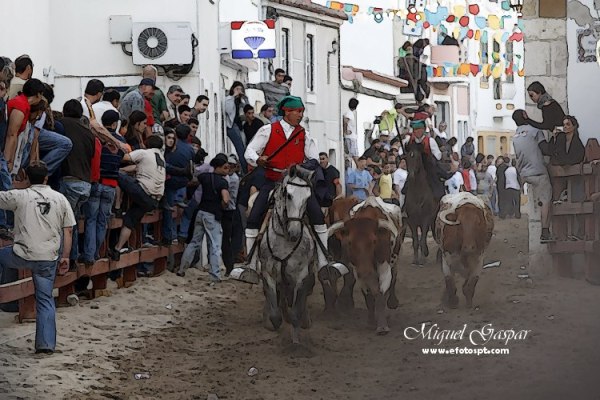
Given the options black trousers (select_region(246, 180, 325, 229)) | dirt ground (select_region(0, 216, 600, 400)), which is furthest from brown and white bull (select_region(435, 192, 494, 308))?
black trousers (select_region(246, 180, 325, 229))

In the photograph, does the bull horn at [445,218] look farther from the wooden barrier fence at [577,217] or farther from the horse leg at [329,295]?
the wooden barrier fence at [577,217]

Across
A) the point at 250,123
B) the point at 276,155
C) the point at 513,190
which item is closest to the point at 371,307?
the point at 276,155

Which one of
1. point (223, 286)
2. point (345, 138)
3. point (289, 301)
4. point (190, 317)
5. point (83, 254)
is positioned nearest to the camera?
point (289, 301)

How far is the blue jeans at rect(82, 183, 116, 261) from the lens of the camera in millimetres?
12656

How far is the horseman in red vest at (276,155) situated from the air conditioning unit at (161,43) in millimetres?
5837

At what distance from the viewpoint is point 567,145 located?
15727 mm

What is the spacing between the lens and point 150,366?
35.9 ft

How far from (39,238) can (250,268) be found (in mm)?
2448

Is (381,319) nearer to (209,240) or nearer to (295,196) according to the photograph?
(295,196)

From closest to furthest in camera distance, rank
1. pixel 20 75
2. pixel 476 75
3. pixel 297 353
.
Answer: pixel 297 353 → pixel 20 75 → pixel 476 75

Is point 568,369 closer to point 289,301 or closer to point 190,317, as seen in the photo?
point 289,301

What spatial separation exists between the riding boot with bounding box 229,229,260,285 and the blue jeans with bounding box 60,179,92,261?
1.50 m

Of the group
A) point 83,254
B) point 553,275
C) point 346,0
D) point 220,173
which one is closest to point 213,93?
point 220,173

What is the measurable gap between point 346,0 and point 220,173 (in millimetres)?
18502
